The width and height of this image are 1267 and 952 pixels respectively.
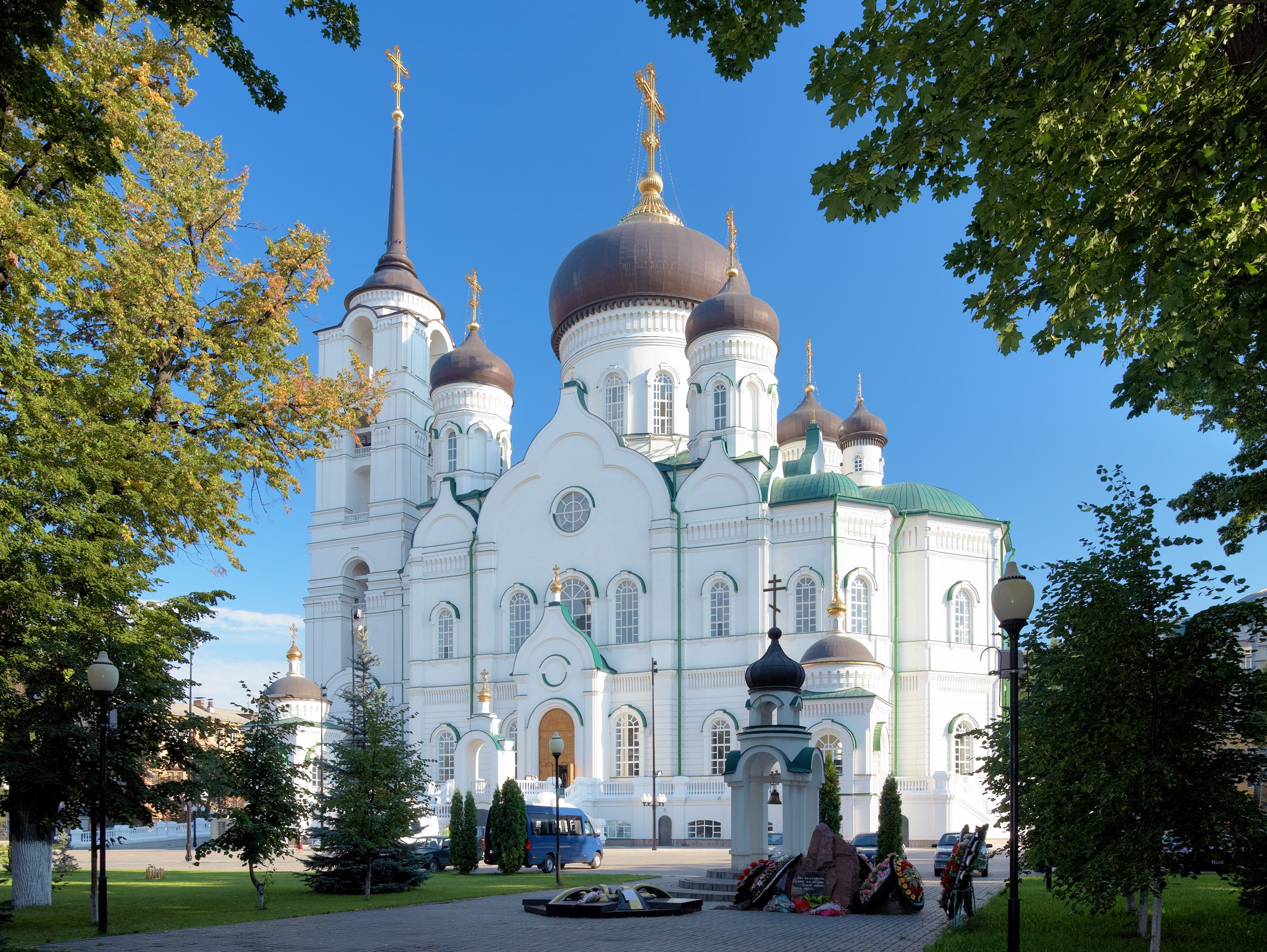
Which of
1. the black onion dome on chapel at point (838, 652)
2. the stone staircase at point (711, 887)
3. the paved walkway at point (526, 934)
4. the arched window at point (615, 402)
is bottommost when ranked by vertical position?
the stone staircase at point (711, 887)

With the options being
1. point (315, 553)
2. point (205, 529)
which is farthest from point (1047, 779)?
point (315, 553)

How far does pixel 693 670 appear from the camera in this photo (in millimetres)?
36219

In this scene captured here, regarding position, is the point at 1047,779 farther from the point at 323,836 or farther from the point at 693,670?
the point at 693,670

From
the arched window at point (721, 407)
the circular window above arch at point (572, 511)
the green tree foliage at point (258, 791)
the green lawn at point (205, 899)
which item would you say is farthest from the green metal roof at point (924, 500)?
the green tree foliage at point (258, 791)

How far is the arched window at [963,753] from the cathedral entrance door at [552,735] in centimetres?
1231

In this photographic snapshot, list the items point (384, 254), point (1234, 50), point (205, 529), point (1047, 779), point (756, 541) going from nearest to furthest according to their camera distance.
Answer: point (1234, 50) < point (1047, 779) < point (205, 529) < point (756, 541) < point (384, 254)

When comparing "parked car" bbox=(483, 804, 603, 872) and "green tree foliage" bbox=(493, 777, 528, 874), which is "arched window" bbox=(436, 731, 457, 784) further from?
"green tree foliage" bbox=(493, 777, 528, 874)

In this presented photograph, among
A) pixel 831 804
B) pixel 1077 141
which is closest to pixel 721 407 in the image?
pixel 831 804

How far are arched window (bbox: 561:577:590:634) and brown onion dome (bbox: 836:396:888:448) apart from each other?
1533cm

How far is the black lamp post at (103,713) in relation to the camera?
12.5m

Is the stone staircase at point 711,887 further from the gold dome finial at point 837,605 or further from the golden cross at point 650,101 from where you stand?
the golden cross at point 650,101

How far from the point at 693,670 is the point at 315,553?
1915 cm

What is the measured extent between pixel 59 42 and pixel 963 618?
32.6 m

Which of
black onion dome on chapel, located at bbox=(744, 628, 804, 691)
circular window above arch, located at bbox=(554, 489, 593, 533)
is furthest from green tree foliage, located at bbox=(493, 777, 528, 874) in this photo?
circular window above arch, located at bbox=(554, 489, 593, 533)
